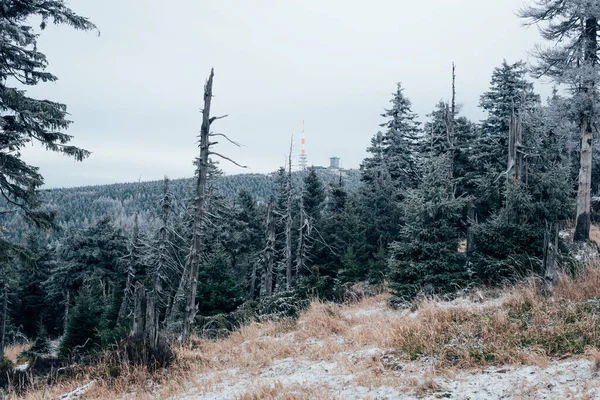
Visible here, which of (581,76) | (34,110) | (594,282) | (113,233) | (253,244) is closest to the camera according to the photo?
(594,282)

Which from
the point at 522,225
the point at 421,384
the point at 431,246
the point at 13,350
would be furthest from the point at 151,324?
the point at 13,350

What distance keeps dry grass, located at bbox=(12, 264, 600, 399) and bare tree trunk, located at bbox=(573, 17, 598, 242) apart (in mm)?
7430

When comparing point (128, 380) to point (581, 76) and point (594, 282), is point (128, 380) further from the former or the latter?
point (581, 76)

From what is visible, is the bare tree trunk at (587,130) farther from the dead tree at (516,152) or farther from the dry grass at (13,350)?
the dry grass at (13,350)

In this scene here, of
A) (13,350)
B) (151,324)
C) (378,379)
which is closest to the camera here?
(378,379)

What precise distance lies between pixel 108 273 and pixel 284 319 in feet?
109

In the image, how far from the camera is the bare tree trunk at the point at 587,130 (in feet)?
45.8

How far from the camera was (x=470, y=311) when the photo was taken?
265 inches

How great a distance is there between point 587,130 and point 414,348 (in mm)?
13980

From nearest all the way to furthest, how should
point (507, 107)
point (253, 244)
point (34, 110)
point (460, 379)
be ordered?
point (460, 379)
point (34, 110)
point (507, 107)
point (253, 244)

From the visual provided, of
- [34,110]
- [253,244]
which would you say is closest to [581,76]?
[34,110]

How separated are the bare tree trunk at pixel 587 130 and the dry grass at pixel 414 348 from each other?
743 cm

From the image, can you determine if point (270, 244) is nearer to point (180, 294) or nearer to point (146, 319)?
point (180, 294)

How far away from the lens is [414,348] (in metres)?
5.55
